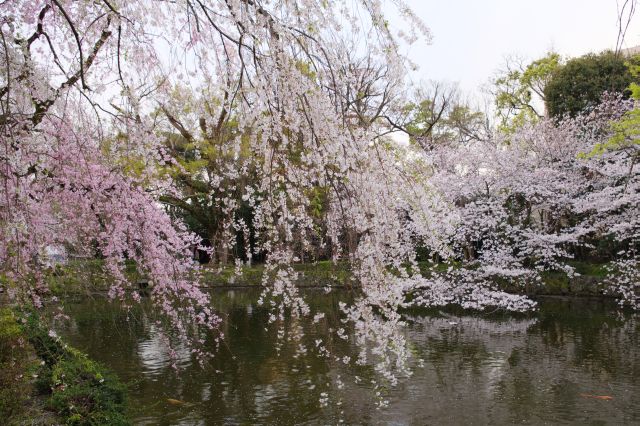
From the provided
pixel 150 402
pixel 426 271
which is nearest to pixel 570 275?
pixel 426 271

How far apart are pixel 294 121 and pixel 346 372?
541 cm

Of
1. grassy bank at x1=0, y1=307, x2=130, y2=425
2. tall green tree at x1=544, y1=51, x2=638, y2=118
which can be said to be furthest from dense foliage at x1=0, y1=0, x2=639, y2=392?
tall green tree at x1=544, y1=51, x2=638, y2=118

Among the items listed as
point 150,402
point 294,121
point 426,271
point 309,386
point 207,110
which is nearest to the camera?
point 294,121

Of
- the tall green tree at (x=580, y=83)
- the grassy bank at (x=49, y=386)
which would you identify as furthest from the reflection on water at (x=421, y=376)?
the tall green tree at (x=580, y=83)

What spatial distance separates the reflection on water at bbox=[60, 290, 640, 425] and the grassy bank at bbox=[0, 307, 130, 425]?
706 millimetres

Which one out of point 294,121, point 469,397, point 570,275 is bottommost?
point 469,397

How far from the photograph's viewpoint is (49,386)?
15.6 ft

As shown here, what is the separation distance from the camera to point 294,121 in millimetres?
2689

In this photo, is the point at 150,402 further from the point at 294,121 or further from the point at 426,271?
the point at 426,271

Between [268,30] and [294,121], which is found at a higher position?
[268,30]

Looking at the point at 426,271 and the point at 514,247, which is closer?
→ the point at 514,247

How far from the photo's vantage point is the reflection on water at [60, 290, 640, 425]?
570 cm

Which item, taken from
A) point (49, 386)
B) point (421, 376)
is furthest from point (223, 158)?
point (421, 376)

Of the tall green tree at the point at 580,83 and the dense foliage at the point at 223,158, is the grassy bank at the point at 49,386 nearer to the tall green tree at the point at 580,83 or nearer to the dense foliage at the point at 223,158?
the dense foliage at the point at 223,158
